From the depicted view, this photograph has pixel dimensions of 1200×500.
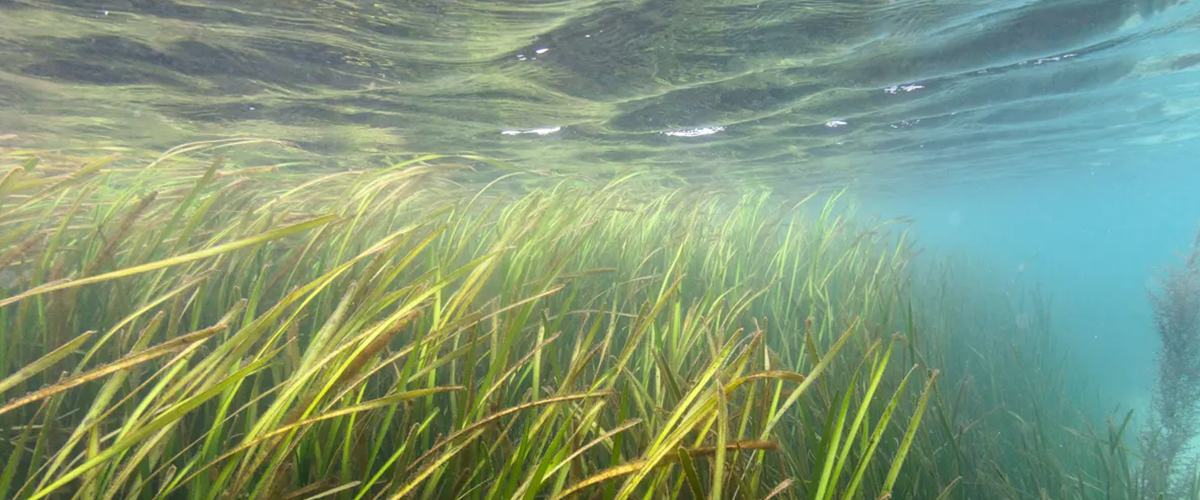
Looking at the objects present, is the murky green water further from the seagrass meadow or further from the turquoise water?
the seagrass meadow

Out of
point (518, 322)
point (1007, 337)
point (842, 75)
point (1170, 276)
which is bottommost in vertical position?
point (1007, 337)

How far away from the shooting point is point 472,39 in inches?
305

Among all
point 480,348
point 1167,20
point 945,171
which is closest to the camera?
point 480,348

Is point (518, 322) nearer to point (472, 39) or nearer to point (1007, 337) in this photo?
point (472, 39)

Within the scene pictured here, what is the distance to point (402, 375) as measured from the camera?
69.7 inches

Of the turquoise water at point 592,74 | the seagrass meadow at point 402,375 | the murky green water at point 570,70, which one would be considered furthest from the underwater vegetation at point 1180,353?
the seagrass meadow at point 402,375

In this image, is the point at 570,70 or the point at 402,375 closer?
the point at 402,375

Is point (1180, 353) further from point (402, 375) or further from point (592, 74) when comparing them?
point (402, 375)

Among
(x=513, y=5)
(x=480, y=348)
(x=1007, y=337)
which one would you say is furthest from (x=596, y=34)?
(x=1007, y=337)

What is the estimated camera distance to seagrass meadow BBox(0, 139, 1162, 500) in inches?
62.4

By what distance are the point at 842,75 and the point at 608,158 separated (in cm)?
733

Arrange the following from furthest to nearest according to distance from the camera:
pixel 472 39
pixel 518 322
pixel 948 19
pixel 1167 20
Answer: pixel 1167 20 < pixel 948 19 < pixel 472 39 < pixel 518 322

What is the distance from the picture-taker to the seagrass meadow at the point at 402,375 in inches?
62.4

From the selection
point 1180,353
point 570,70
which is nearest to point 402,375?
point 570,70
